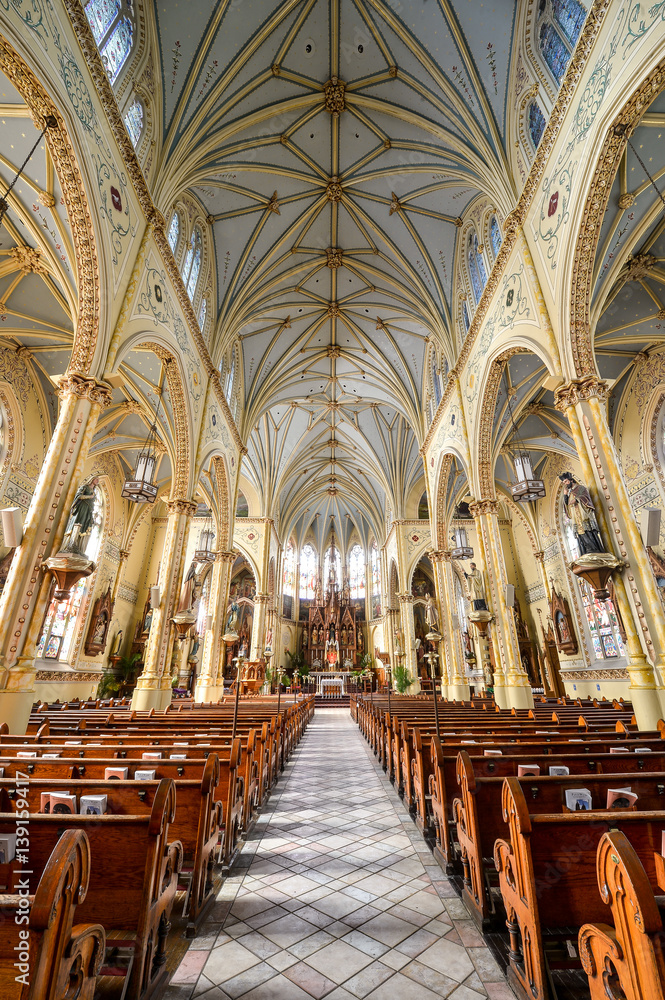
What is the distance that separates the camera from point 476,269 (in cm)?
1413

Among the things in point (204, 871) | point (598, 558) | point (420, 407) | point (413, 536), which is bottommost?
point (204, 871)

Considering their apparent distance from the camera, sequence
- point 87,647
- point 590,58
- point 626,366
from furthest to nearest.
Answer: point 87,647 → point 626,366 → point 590,58

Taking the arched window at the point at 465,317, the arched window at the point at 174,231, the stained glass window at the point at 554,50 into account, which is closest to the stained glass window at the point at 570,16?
the stained glass window at the point at 554,50

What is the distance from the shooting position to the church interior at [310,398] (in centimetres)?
240

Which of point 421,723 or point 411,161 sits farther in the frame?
point 411,161

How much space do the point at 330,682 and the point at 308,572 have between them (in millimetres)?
10673

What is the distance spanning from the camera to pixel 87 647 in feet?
62.3

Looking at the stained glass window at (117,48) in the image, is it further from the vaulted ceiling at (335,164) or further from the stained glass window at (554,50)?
the stained glass window at (554,50)

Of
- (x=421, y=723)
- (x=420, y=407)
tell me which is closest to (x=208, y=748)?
(x=421, y=723)

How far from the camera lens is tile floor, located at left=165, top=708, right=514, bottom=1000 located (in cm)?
244

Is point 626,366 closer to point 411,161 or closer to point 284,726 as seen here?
point 411,161

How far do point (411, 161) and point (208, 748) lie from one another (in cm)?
1512

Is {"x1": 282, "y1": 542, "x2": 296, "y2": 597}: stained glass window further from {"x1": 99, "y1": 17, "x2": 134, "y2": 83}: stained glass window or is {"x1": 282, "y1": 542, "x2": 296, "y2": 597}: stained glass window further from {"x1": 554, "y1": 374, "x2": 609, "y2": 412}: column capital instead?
{"x1": 99, "y1": 17, "x2": 134, "y2": 83}: stained glass window

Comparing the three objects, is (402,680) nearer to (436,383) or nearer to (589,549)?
(436,383)
